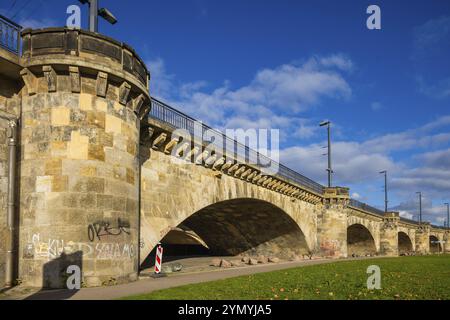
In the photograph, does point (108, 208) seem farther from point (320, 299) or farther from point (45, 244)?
point (320, 299)

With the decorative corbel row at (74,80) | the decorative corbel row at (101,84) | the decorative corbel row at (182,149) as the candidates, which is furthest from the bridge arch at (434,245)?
the decorative corbel row at (74,80)

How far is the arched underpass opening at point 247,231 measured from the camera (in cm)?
2878

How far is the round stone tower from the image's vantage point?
1063 cm

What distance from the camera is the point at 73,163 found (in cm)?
1108

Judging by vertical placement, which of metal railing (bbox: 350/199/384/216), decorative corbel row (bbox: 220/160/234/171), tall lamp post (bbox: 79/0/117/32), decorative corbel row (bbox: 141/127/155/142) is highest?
tall lamp post (bbox: 79/0/117/32)

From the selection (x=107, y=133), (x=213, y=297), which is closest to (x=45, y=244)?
(x=107, y=133)

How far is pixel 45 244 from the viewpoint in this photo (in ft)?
34.6

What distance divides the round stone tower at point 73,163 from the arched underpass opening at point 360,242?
147ft

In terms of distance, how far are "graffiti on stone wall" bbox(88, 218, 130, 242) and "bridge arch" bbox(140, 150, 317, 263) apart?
271 cm

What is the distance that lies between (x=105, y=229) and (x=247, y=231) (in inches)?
898

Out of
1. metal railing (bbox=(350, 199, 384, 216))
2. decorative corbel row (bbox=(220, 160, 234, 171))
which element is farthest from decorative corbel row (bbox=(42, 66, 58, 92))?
metal railing (bbox=(350, 199, 384, 216))

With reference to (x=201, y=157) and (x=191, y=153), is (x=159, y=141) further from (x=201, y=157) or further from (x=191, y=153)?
(x=201, y=157)

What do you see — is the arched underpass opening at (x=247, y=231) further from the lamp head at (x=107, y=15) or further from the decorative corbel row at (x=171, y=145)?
the lamp head at (x=107, y=15)

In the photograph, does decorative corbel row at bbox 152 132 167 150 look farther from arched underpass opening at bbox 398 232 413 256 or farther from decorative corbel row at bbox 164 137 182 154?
arched underpass opening at bbox 398 232 413 256
